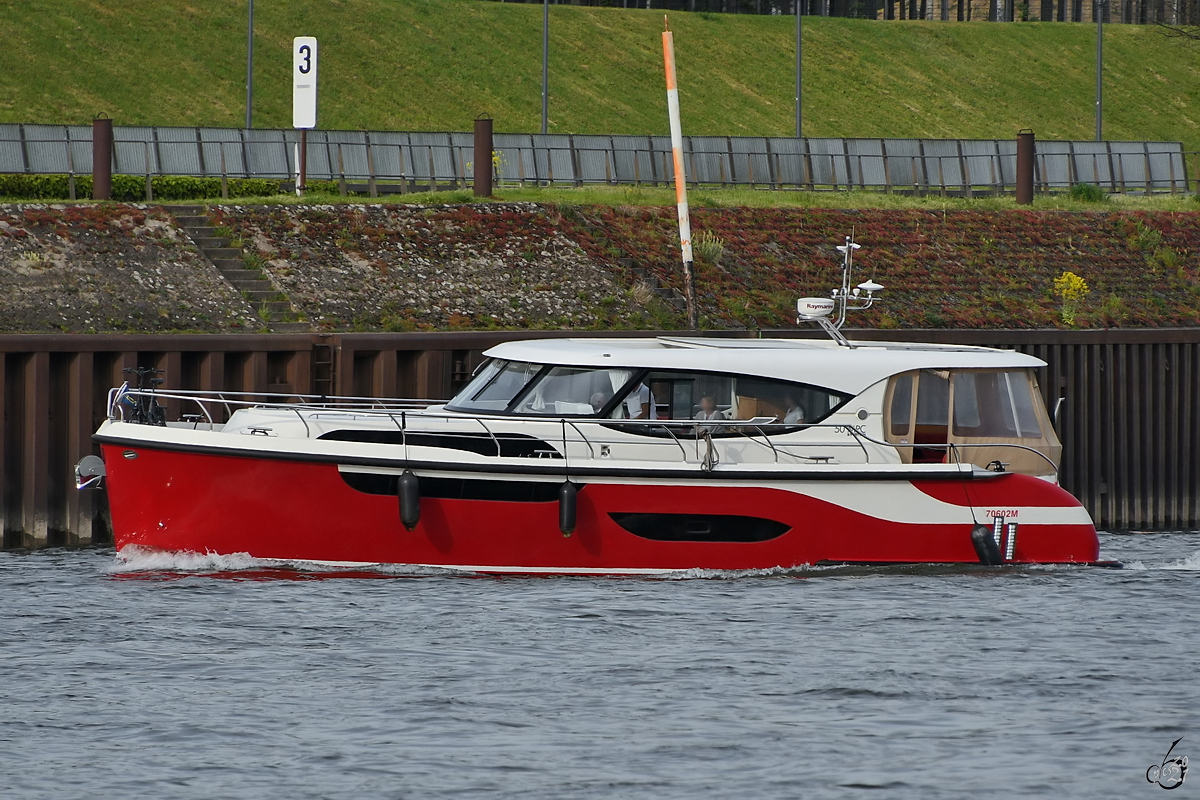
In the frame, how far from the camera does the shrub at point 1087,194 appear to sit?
3341 centimetres

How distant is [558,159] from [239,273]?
Answer: 1364 cm

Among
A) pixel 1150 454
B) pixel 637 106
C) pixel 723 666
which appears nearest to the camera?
pixel 723 666

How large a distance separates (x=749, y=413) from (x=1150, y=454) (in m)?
7.99

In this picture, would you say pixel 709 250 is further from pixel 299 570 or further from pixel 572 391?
pixel 299 570

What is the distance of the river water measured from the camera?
10.0 m

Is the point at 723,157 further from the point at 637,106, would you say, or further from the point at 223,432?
the point at 637,106

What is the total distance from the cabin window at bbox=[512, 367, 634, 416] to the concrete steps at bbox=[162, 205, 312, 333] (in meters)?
7.47

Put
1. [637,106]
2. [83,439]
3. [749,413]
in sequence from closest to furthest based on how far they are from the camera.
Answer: [749,413], [83,439], [637,106]

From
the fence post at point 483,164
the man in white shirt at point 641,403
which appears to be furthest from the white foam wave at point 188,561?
the fence post at point 483,164

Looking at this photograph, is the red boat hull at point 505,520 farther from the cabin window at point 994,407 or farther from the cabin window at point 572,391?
the cabin window at point 572,391

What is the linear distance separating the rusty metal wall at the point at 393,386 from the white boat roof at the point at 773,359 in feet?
9.85

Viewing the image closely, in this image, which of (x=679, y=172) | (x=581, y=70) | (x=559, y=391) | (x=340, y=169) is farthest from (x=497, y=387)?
(x=581, y=70)

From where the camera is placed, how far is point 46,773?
990 centimetres

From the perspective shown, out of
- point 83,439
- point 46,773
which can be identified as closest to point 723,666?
point 46,773
